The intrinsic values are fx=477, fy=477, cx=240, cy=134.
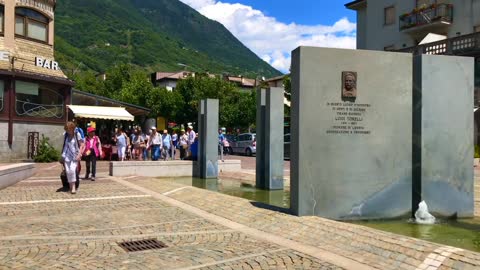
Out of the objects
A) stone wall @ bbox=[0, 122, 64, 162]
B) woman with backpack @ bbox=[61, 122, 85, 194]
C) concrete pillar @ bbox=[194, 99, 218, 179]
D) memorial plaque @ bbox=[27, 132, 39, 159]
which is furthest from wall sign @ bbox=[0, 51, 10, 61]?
woman with backpack @ bbox=[61, 122, 85, 194]

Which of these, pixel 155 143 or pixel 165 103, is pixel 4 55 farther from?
pixel 165 103

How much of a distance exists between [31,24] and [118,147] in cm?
901

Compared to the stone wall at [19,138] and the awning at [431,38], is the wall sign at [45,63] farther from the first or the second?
the awning at [431,38]

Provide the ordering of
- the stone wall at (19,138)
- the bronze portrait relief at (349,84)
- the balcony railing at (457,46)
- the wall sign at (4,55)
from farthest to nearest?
the balcony railing at (457,46) < the wall sign at (4,55) < the stone wall at (19,138) < the bronze portrait relief at (349,84)

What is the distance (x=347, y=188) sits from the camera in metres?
7.90

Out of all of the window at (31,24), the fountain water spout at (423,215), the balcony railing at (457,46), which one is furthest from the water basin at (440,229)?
the balcony railing at (457,46)

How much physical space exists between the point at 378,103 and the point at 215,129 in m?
7.80

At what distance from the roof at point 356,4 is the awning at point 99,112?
23768 millimetres

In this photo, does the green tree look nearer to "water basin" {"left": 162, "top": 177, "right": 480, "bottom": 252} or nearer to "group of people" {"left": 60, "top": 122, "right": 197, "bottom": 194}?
"group of people" {"left": 60, "top": 122, "right": 197, "bottom": 194}

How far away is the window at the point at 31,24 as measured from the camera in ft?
76.2

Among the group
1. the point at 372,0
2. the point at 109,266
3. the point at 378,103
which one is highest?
the point at 372,0

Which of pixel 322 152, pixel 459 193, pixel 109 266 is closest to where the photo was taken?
pixel 109 266

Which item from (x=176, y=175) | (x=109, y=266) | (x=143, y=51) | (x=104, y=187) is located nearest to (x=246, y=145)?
(x=176, y=175)

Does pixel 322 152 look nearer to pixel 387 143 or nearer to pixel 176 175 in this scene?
pixel 387 143
